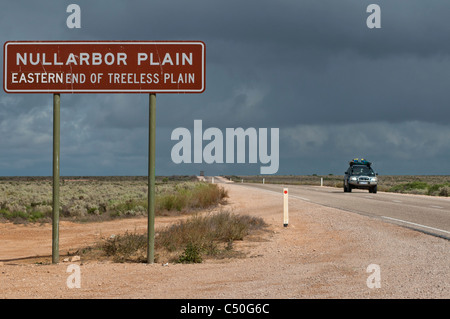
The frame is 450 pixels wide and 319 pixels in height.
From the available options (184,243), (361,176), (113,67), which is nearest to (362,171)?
(361,176)

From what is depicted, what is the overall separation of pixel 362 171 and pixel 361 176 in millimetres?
504

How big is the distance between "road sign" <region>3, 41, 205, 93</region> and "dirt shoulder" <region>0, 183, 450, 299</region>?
11.0 feet

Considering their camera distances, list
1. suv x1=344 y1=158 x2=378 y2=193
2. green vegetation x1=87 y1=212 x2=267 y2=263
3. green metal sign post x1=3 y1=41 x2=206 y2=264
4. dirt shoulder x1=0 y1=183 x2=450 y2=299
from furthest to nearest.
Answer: suv x1=344 y1=158 x2=378 y2=193 → green vegetation x1=87 y1=212 x2=267 y2=263 → green metal sign post x1=3 y1=41 x2=206 y2=264 → dirt shoulder x1=0 y1=183 x2=450 y2=299

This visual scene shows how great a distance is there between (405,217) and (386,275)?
1100 cm

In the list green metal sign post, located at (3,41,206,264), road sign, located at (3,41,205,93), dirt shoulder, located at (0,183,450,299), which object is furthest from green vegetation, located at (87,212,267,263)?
road sign, located at (3,41,205,93)

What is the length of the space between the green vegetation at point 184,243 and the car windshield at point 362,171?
27672 mm

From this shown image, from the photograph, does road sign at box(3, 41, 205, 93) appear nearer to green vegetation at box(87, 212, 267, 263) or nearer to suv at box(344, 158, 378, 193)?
green vegetation at box(87, 212, 267, 263)

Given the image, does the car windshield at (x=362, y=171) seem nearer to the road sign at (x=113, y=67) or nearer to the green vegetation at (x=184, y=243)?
the green vegetation at (x=184, y=243)

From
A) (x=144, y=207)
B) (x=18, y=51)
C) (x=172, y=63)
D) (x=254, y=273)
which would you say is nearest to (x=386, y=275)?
(x=254, y=273)

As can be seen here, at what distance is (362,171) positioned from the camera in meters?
40.4

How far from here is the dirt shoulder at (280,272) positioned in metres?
7.35

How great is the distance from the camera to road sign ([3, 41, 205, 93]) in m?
10.0

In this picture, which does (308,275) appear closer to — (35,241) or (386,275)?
(386,275)

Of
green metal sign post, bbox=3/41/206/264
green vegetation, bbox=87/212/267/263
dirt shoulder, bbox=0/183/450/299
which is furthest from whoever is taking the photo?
green vegetation, bbox=87/212/267/263
